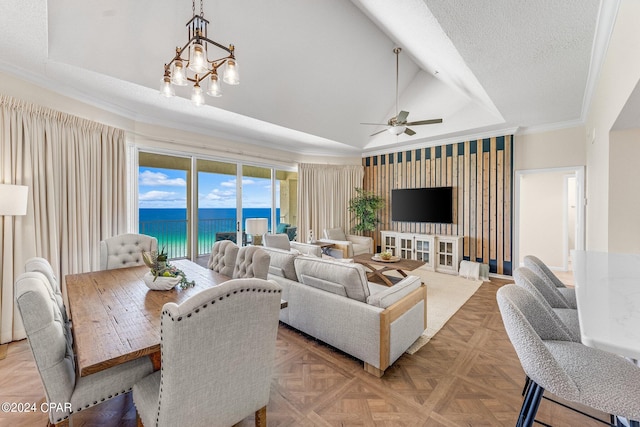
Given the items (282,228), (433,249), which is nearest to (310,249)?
(282,228)

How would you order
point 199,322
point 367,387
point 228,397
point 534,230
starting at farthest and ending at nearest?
point 534,230
point 367,387
point 228,397
point 199,322

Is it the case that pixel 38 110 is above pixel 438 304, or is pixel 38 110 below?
above

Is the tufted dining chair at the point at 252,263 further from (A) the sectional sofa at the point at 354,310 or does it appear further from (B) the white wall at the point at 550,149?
(B) the white wall at the point at 550,149

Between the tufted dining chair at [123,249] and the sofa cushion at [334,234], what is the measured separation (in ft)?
12.7

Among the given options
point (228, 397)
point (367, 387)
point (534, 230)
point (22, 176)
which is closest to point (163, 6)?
point (22, 176)

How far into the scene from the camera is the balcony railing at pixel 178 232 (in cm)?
445

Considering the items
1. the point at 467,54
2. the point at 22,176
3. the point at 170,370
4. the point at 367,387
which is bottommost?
the point at 367,387

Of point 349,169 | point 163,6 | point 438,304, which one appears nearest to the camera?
point 163,6

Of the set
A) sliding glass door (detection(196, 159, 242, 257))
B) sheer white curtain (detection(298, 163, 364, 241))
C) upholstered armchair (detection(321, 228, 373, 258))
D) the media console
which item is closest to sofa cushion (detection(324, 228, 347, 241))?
upholstered armchair (detection(321, 228, 373, 258))

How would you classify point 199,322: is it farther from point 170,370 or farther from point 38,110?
point 38,110

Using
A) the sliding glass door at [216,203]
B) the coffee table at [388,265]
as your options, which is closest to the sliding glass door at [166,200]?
the sliding glass door at [216,203]

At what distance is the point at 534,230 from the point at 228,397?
6999 mm

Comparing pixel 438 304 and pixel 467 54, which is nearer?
pixel 467 54

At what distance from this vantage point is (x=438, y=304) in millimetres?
3658
